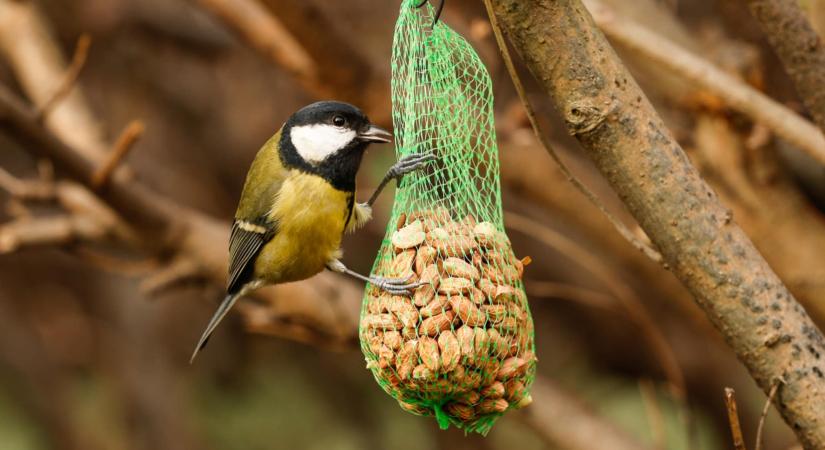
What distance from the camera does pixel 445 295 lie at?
192 cm

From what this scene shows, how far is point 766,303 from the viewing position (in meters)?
1.52

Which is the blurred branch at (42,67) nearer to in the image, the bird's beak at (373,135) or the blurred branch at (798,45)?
the bird's beak at (373,135)

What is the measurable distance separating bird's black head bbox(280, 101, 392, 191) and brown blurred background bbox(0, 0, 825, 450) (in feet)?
2.02

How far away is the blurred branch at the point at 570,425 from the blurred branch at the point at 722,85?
1346 millimetres

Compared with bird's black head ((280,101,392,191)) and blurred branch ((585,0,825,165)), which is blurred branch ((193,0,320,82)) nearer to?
bird's black head ((280,101,392,191))

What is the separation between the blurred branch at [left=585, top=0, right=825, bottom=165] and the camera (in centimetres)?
219

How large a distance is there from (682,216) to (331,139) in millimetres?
1157

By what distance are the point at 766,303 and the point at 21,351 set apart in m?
5.32

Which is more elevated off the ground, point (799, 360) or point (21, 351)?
point (799, 360)

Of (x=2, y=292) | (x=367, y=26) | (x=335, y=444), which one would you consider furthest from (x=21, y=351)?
(x=367, y=26)

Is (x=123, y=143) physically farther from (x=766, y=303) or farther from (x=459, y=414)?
(x=766, y=303)

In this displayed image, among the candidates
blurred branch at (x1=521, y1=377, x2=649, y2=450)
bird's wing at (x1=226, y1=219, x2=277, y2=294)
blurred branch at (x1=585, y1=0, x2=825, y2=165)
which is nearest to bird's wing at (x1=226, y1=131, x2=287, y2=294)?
bird's wing at (x1=226, y1=219, x2=277, y2=294)

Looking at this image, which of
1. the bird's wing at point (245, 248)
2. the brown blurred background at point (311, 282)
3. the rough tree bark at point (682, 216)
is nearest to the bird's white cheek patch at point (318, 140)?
the bird's wing at point (245, 248)

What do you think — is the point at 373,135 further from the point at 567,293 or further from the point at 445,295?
the point at 567,293
